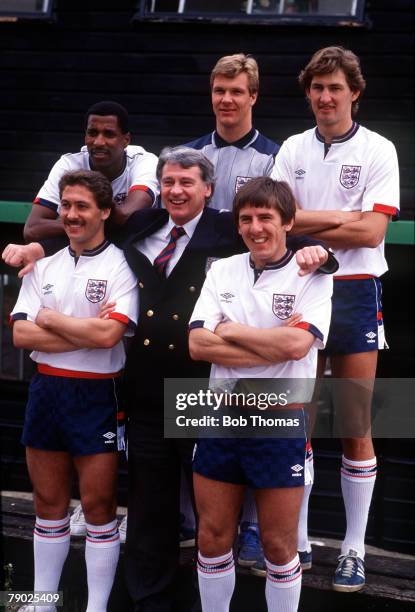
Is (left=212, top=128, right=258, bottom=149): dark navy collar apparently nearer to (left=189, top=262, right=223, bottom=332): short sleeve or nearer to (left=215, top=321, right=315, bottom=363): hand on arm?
(left=189, top=262, right=223, bottom=332): short sleeve

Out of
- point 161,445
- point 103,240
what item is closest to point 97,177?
point 103,240

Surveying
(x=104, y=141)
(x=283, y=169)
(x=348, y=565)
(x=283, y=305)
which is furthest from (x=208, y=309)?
(x=348, y=565)

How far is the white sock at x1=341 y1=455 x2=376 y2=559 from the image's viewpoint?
4301 mm

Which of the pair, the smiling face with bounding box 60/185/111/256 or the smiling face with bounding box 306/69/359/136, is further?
the smiling face with bounding box 306/69/359/136

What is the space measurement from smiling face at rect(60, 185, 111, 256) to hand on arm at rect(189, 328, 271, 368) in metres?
0.73

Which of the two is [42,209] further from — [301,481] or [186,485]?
[301,481]

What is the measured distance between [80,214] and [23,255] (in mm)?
354

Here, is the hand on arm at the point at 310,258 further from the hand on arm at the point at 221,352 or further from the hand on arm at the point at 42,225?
the hand on arm at the point at 42,225

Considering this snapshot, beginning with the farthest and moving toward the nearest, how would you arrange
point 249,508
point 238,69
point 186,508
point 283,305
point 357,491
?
1. point 186,508
2. point 249,508
3. point 357,491
4. point 238,69
5. point 283,305

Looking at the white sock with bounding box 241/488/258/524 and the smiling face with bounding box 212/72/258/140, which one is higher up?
the smiling face with bounding box 212/72/258/140

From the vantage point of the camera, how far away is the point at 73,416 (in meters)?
3.97

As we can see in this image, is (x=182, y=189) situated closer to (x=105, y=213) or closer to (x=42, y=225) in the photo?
(x=105, y=213)

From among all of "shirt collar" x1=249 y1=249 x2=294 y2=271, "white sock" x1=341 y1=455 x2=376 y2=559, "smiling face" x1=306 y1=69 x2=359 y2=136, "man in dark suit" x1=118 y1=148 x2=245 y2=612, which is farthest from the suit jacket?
"white sock" x1=341 y1=455 x2=376 y2=559

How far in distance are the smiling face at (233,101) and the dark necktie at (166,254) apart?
0.60 m
